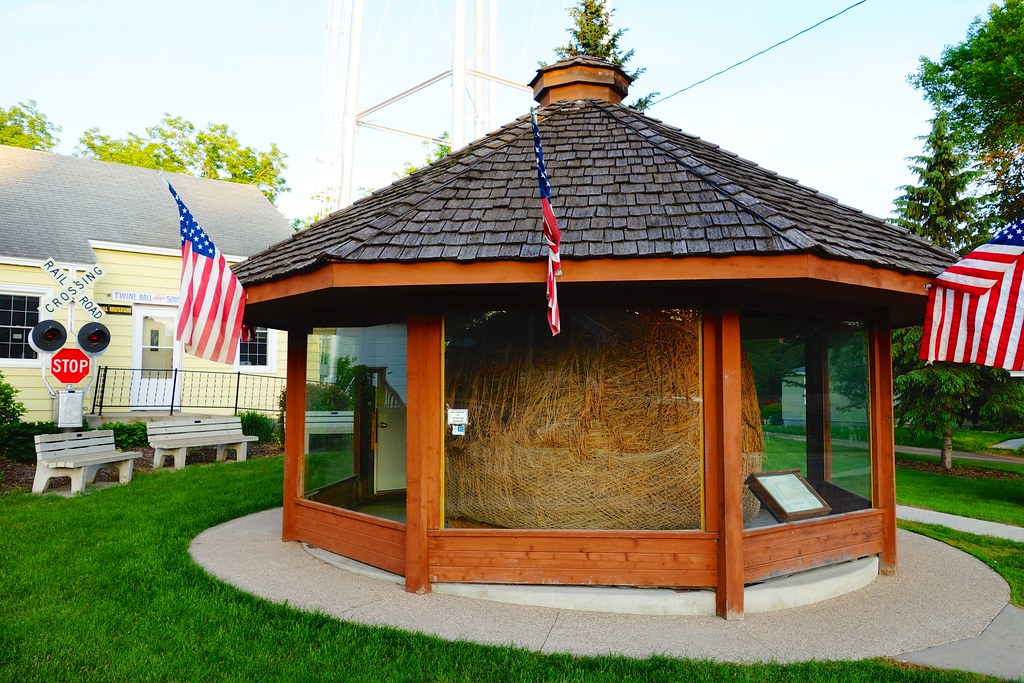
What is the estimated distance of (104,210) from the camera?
658 inches

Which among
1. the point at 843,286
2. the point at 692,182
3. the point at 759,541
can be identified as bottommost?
the point at 759,541

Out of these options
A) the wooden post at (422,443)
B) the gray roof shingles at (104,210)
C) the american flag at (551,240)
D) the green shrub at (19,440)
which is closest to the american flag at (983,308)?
the american flag at (551,240)

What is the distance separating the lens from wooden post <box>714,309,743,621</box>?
16.0ft

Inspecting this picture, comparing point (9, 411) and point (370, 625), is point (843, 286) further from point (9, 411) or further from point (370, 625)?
point (9, 411)

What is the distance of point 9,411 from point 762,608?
13564mm

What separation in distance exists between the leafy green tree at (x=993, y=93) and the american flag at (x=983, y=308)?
14.7 m

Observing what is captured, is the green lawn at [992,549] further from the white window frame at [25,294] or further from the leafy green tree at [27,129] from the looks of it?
the leafy green tree at [27,129]

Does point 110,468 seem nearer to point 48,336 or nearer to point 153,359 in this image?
point 48,336

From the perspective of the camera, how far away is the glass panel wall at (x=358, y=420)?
590 cm

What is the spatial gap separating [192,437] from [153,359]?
4673 mm

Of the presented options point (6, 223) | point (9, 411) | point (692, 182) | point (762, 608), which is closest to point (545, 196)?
point (692, 182)

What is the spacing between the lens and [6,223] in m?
14.8

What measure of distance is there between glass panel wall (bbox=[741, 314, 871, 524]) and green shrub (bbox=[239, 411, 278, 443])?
1238 centimetres

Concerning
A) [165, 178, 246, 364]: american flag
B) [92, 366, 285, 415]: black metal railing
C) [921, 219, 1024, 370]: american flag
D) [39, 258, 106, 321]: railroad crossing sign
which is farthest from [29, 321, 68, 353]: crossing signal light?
[921, 219, 1024, 370]: american flag
